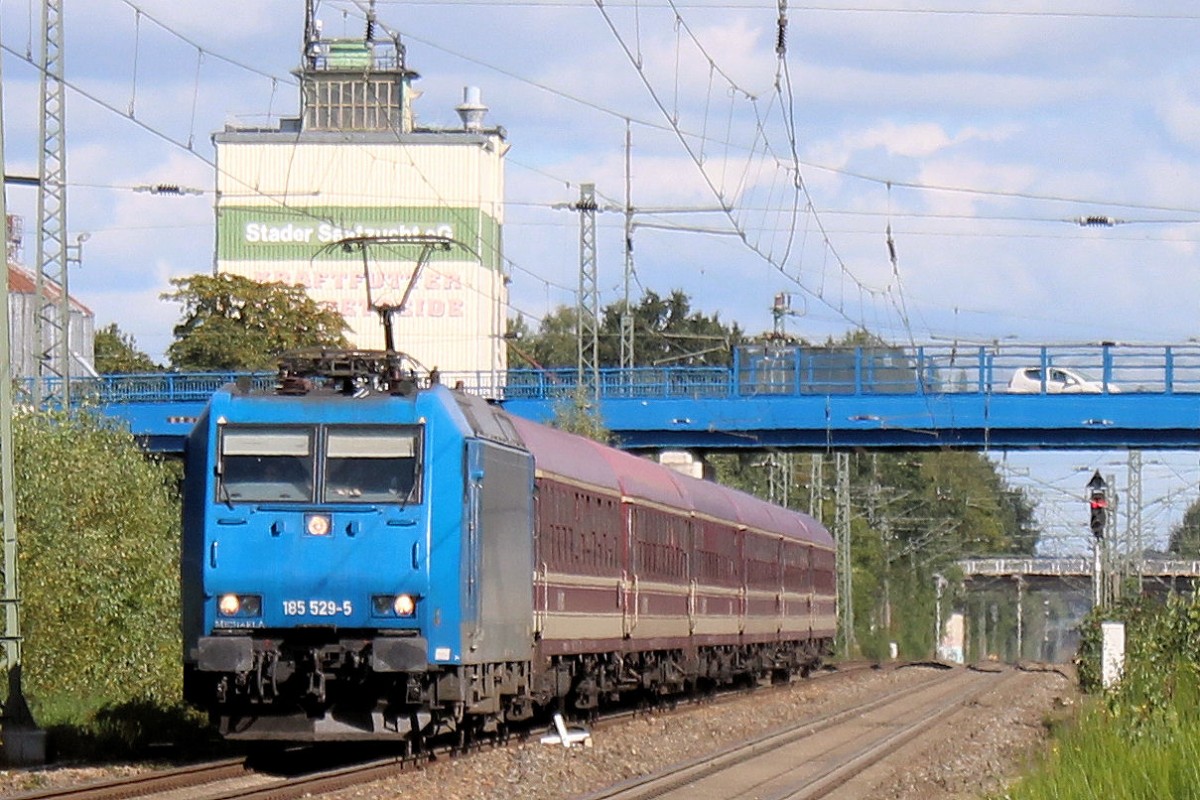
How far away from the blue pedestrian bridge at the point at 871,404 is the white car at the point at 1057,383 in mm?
102

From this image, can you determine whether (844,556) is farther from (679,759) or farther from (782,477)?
(679,759)

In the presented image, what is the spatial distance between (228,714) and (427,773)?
1.78 meters

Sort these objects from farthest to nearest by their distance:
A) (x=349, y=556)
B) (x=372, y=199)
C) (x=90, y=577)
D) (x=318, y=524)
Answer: (x=372, y=199) < (x=90, y=577) < (x=318, y=524) < (x=349, y=556)

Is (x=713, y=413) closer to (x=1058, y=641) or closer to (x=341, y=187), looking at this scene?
(x=341, y=187)

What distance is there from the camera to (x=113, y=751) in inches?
810

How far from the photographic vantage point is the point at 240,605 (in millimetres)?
18453

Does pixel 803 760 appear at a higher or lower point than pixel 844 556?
lower

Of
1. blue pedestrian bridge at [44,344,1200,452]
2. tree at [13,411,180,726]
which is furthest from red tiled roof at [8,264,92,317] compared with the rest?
tree at [13,411,180,726]

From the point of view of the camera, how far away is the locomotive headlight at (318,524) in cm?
1855

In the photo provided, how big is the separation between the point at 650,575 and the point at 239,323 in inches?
1721

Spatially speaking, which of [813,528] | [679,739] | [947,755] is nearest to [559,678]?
[679,739]

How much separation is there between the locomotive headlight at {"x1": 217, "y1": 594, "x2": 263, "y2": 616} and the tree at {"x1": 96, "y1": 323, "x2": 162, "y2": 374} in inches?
2428

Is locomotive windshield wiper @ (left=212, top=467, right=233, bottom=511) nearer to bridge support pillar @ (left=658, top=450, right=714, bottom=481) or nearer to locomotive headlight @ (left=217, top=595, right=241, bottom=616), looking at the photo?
locomotive headlight @ (left=217, top=595, right=241, bottom=616)

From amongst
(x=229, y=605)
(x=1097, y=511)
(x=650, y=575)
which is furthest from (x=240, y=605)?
(x=1097, y=511)
